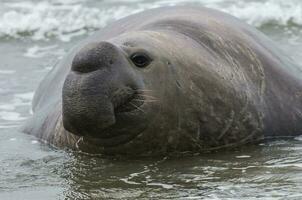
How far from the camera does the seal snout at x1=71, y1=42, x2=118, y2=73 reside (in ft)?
21.1

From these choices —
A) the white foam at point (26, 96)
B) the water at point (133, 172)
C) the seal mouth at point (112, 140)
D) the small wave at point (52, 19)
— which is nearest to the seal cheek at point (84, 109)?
the seal mouth at point (112, 140)

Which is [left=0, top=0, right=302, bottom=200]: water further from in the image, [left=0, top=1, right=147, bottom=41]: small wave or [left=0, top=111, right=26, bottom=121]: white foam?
[left=0, top=1, right=147, bottom=41]: small wave

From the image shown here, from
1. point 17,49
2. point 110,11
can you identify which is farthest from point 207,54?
point 110,11

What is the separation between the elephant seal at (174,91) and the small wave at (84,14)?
7186 mm

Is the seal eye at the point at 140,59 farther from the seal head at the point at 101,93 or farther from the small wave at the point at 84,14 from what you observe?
the small wave at the point at 84,14

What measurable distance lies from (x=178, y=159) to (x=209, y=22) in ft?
4.97

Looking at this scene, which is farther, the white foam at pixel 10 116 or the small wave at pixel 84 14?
the small wave at pixel 84 14

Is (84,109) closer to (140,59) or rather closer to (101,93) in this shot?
(101,93)

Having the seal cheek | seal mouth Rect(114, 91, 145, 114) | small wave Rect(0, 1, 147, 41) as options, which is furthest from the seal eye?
small wave Rect(0, 1, 147, 41)

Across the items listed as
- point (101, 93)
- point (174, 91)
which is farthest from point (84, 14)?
point (101, 93)

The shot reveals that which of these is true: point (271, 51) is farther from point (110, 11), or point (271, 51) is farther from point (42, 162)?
point (110, 11)

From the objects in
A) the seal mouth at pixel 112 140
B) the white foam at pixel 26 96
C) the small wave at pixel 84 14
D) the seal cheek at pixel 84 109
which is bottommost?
the seal mouth at pixel 112 140

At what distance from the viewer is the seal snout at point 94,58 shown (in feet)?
21.1

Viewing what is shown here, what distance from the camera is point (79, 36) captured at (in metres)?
15.5
